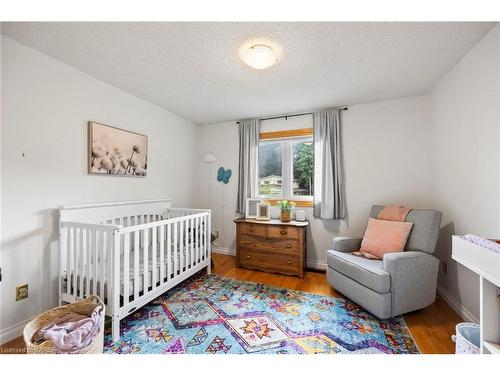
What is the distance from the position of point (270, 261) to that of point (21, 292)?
233cm

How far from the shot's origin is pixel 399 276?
5.62ft

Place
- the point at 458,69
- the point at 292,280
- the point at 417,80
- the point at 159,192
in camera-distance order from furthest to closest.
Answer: the point at 159,192 < the point at 292,280 < the point at 417,80 < the point at 458,69

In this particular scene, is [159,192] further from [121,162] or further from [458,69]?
[458,69]

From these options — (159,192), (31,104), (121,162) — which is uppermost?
(31,104)

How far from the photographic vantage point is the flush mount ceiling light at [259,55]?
153 centimetres

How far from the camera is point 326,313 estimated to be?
1.86 m

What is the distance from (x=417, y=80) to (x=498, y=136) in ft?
3.33

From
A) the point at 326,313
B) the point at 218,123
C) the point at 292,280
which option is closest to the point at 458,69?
the point at 326,313

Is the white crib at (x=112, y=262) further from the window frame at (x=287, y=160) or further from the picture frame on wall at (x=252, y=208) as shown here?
the window frame at (x=287, y=160)

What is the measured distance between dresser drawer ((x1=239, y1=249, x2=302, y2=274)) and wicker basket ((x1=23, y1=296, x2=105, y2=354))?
5.74 feet

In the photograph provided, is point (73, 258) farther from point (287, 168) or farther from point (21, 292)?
point (287, 168)

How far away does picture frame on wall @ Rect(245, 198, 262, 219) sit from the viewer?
3070 millimetres

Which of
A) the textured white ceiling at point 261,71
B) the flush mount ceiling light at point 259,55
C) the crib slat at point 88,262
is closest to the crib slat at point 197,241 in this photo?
the crib slat at point 88,262

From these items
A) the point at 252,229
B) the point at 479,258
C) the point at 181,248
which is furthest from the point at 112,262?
the point at 479,258
